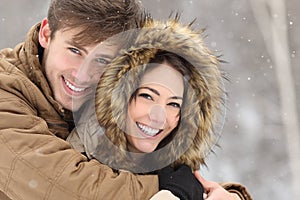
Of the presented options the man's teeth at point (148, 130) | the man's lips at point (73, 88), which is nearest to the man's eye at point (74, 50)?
the man's lips at point (73, 88)

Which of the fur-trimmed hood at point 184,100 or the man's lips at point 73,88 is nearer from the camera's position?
the fur-trimmed hood at point 184,100

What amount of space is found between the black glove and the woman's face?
0.13m

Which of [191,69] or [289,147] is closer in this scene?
[191,69]

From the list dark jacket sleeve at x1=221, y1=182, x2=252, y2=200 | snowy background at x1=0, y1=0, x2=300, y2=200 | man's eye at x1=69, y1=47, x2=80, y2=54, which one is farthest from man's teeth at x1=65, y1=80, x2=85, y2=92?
snowy background at x1=0, y1=0, x2=300, y2=200

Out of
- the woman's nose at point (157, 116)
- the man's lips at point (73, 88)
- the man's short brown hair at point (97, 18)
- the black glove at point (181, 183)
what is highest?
the man's short brown hair at point (97, 18)

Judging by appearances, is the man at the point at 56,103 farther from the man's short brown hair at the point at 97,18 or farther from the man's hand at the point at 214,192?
the man's hand at the point at 214,192

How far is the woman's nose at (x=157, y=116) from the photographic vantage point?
76.2 inches

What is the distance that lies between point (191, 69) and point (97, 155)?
404mm

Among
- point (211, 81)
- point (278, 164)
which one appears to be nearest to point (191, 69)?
point (211, 81)

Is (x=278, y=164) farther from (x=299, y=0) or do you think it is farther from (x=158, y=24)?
(x=158, y=24)

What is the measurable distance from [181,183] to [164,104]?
0.25 metres

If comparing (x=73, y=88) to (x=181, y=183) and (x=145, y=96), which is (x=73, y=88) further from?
(x=181, y=183)

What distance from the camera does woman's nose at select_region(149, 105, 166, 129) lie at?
194 cm

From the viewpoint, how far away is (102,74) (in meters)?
2.01
